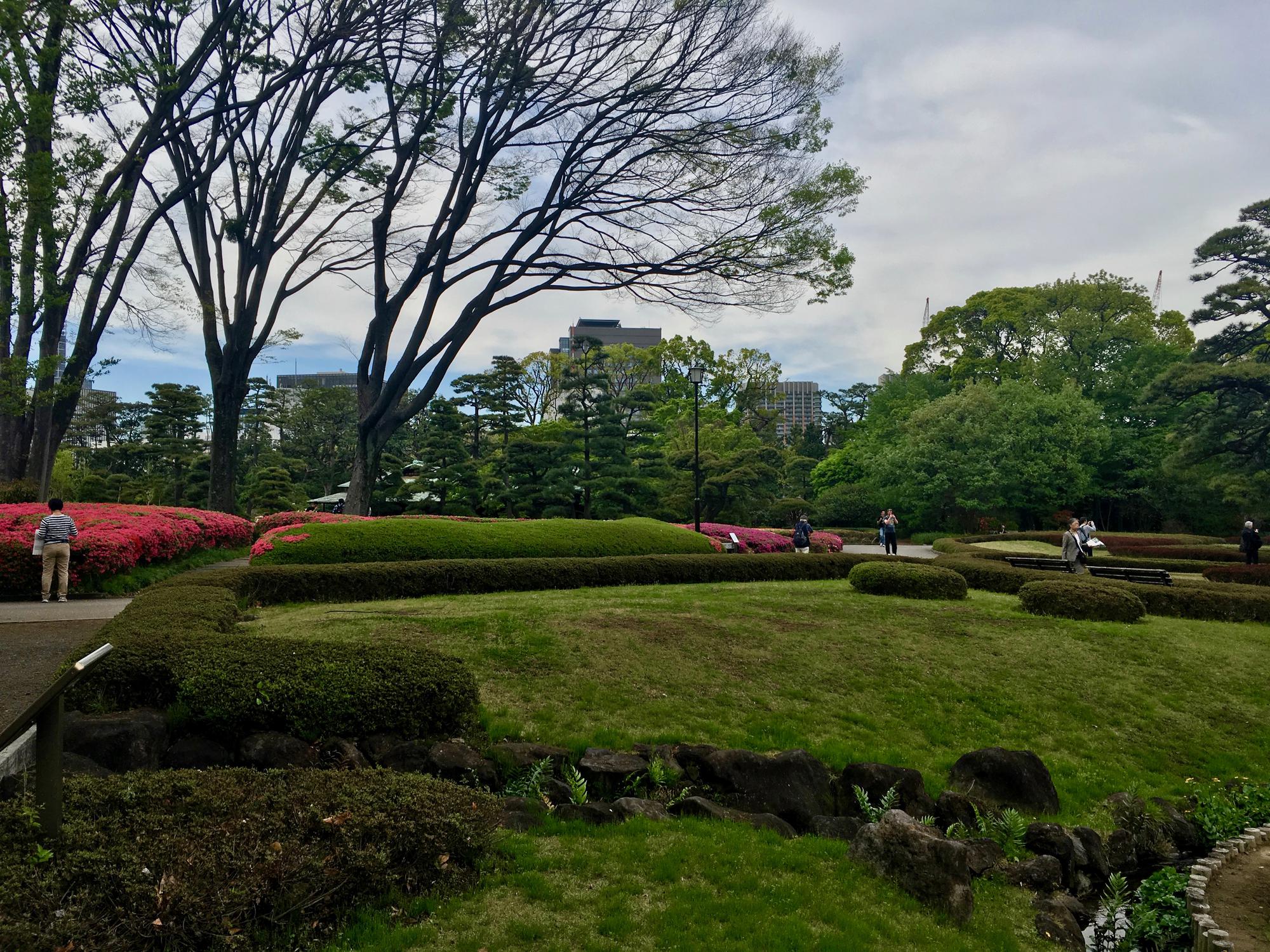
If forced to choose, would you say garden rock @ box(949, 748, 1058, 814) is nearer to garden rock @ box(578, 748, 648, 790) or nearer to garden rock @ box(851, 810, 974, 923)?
garden rock @ box(851, 810, 974, 923)

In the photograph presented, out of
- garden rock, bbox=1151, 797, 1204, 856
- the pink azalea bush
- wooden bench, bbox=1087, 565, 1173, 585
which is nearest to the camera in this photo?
garden rock, bbox=1151, 797, 1204, 856

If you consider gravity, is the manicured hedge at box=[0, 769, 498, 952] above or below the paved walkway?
above

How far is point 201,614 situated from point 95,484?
31.6 metres

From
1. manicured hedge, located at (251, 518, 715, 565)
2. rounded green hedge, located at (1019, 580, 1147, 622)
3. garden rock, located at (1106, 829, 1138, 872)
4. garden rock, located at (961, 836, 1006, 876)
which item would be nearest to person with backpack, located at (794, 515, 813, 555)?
manicured hedge, located at (251, 518, 715, 565)

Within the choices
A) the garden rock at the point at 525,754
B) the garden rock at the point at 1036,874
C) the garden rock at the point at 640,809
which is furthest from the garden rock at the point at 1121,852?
the garden rock at the point at 525,754

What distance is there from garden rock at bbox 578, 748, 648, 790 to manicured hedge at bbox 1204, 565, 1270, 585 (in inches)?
605

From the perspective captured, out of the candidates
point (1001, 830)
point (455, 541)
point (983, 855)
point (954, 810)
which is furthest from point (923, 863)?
point (455, 541)

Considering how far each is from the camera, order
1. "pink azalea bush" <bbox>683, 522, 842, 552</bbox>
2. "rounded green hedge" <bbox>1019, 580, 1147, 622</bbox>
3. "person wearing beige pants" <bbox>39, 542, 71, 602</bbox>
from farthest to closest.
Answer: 1. "pink azalea bush" <bbox>683, 522, 842, 552</bbox>
2. "person wearing beige pants" <bbox>39, 542, 71, 602</bbox>
3. "rounded green hedge" <bbox>1019, 580, 1147, 622</bbox>

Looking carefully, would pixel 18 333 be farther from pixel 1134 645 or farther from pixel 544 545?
pixel 1134 645

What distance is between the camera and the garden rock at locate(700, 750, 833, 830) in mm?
5016

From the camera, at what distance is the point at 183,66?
664 inches

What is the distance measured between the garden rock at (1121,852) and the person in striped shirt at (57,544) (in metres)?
12.7

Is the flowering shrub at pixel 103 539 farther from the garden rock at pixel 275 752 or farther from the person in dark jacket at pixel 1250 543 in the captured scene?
the person in dark jacket at pixel 1250 543

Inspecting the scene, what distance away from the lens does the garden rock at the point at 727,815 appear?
4.67 metres
